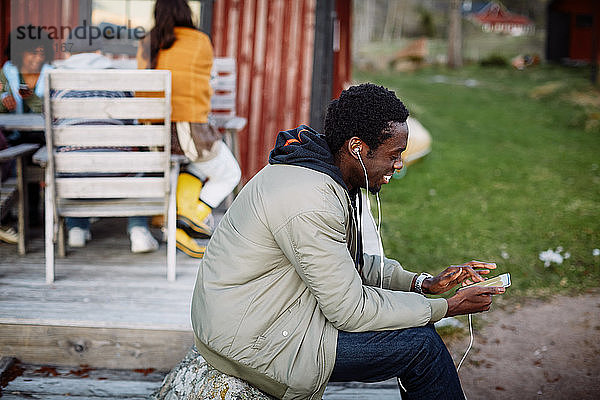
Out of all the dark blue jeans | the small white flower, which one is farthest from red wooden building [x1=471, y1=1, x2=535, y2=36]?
the dark blue jeans

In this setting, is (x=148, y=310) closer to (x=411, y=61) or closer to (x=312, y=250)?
(x=312, y=250)

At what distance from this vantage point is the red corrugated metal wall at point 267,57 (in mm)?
6500

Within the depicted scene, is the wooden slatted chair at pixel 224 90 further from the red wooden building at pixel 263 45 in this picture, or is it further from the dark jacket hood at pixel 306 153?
the dark jacket hood at pixel 306 153

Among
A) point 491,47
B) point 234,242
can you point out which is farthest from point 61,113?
point 491,47

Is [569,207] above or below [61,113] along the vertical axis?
below

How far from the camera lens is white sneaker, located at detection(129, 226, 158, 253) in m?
4.25

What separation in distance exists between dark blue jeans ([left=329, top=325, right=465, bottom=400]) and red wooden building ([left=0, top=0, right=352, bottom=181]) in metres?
4.30

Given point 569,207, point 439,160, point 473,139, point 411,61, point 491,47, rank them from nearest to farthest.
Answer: point 569,207, point 439,160, point 473,139, point 411,61, point 491,47

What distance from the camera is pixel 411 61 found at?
23094mm

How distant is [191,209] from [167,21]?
120 centimetres

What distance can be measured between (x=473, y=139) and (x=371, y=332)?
31.2 feet

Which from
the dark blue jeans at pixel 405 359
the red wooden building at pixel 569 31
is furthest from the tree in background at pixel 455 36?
the dark blue jeans at pixel 405 359

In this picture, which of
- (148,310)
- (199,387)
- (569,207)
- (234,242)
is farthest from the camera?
(569,207)

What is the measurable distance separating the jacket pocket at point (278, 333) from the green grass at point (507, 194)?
9.80ft
